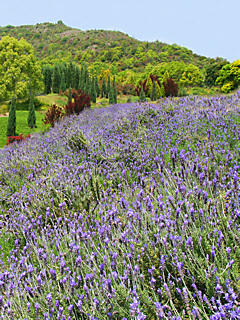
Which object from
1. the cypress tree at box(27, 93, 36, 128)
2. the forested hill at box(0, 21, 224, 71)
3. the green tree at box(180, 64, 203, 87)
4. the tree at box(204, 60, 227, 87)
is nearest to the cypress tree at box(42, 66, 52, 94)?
the green tree at box(180, 64, 203, 87)

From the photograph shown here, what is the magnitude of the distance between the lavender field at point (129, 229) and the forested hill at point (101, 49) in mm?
67940

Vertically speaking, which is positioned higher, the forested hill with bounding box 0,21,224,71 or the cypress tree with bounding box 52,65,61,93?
the forested hill with bounding box 0,21,224,71

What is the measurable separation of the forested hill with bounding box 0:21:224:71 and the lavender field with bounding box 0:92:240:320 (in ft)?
223

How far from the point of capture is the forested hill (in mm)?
74062

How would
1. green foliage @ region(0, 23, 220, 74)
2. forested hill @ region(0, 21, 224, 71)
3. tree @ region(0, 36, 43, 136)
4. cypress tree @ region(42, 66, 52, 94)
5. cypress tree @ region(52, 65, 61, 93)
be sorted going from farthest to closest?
forested hill @ region(0, 21, 224, 71) → green foliage @ region(0, 23, 220, 74) → cypress tree @ region(42, 66, 52, 94) → cypress tree @ region(52, 65, 61, 93) → tree @ region(0, 36, 43, 136)

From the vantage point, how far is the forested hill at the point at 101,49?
74062mm

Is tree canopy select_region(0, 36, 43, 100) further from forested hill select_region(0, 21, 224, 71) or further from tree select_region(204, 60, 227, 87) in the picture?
forested hill select_region(0, 21, 224, 71)

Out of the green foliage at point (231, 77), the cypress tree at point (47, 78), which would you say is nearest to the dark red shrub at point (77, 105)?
the green foliage at point (231, 77)

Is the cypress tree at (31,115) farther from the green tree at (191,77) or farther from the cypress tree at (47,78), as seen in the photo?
the green tree at (191,77)

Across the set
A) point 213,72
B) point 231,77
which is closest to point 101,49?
point 213,72

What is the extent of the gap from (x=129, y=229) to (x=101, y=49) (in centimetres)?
Answer: 9935

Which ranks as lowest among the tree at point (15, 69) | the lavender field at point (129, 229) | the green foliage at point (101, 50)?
the lavender field at point (129, 229)

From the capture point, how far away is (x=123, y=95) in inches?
1599

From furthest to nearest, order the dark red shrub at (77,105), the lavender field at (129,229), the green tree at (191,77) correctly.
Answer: the green tree at (191,77) < the dark red shrub at (77,105) < the lavender field at (129,229)
